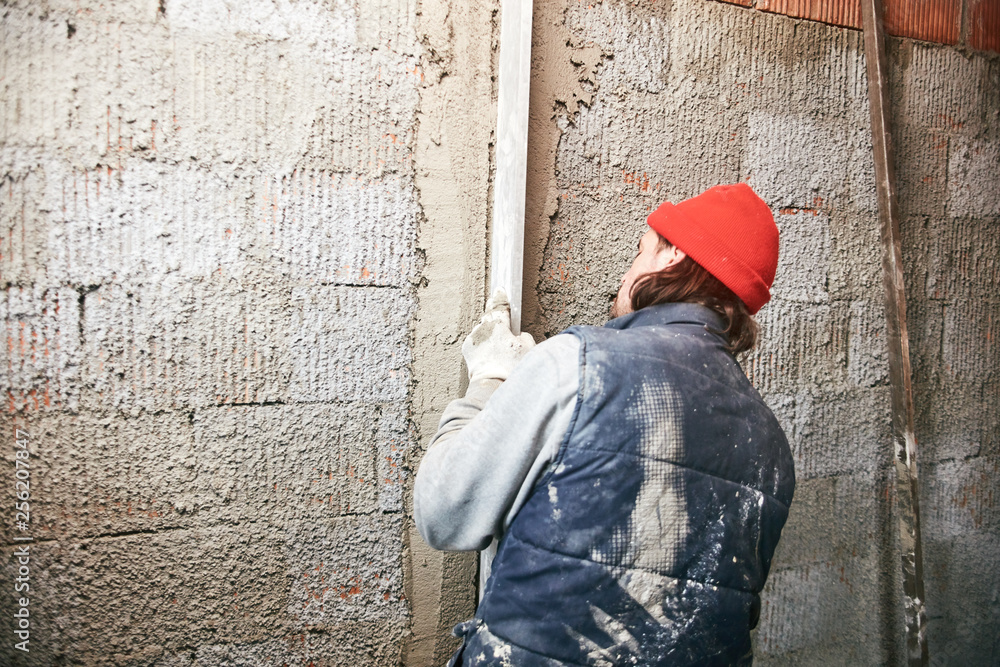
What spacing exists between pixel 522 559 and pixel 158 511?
982 millimetres

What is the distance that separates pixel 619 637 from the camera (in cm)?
98

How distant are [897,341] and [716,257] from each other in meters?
1.28

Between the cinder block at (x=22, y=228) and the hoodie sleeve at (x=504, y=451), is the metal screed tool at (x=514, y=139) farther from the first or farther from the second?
the cinder block at (x=22, y=228)

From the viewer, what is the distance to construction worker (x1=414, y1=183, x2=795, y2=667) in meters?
0.96

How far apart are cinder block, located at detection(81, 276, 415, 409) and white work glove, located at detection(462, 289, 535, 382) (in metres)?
0.22

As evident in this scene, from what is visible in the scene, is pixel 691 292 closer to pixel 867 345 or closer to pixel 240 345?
Result: pixel 240 345

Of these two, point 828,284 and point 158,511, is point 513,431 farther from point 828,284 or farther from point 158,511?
point 828,284

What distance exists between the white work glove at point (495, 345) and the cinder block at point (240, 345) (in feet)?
0.73

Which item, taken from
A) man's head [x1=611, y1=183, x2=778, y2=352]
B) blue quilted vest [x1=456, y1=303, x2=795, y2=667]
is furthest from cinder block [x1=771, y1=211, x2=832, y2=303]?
blue quilted vest [x1=456, y1=303, x2=795, y2=667]

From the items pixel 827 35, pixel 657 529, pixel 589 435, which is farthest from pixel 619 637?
pixel 827 35

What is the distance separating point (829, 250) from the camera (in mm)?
1953

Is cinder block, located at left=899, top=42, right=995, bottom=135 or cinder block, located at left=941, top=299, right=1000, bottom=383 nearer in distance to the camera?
cinder block, located at left=899, top=42, right=995, bottom=135

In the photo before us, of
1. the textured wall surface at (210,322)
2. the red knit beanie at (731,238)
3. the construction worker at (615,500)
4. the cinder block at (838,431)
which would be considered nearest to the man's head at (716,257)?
the red knit beanie at (731,238)

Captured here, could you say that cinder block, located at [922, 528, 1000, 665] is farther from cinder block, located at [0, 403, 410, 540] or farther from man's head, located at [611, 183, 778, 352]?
cinder block, located at [0, 403, 410, 540]
